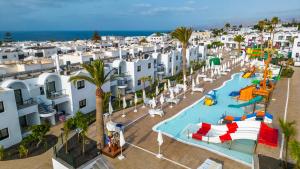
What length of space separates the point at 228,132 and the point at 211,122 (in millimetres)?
4207

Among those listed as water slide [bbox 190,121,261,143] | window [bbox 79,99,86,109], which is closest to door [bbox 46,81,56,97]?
window [bbox 79,99,86,109]

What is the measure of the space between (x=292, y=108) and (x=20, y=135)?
2630 cm

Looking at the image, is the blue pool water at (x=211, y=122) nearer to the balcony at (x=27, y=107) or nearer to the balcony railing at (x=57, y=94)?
the balcony railing at (x=57, y=94)

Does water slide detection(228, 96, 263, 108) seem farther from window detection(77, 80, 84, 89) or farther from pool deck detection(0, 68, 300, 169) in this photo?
window detection(77, 80, 84, 89)

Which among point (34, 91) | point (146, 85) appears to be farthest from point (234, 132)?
point (146, 85)

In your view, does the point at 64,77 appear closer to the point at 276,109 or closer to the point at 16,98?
the point at 16,98

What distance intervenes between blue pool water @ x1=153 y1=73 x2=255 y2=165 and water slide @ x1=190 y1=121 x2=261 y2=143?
0.45m

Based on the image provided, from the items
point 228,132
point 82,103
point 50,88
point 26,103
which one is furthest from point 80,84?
point 228,132

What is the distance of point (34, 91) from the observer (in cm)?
2117

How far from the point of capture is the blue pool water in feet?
51.5

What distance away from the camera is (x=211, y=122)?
21.5 metres

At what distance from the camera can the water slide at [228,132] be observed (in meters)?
16.3

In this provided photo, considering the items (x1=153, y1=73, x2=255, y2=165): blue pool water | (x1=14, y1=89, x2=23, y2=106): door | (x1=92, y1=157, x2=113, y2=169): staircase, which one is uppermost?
(x1=14, y1=89, x2=23, y2=106): door

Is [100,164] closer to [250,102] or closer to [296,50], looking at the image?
[250,102]
